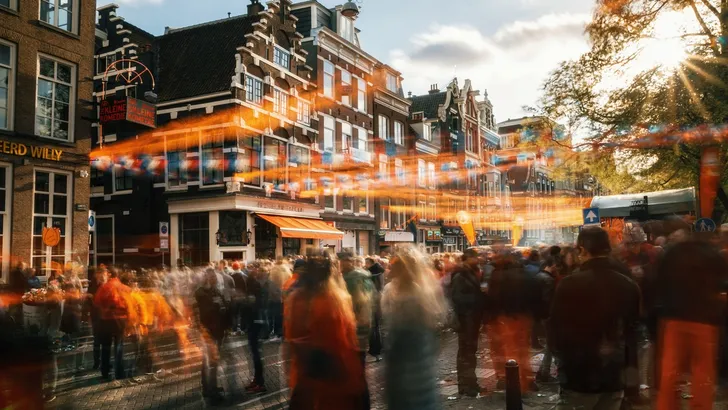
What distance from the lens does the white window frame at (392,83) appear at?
128ft

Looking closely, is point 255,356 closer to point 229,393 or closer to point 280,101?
point 229,393

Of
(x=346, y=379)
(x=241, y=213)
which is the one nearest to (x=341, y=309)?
(x=346, y=379)

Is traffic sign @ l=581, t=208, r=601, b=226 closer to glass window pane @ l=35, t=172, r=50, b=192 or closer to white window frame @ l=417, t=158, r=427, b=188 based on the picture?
glass window pane @ l=35, t=172, r=50, b=192

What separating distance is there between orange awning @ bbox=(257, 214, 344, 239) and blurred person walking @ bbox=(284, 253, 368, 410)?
20.2 meters

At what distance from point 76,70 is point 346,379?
53.6 feet

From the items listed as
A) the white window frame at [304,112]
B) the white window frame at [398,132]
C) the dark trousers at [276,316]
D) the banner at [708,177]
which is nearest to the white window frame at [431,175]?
the white window frame at [398,132]

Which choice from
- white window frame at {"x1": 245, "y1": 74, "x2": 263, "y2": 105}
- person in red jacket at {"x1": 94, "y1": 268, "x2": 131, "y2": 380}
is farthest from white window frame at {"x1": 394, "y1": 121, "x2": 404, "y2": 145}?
person in red jacket at {"x1": 94, "y1": 268, "x2": 131, "y2": 380}

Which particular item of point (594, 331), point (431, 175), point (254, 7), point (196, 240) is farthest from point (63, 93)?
point (431, 175)

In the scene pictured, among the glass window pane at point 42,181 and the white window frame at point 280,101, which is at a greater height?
the white window frame at point 280,101

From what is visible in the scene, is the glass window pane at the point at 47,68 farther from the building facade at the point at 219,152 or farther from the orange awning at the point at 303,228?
the orange awning at the point at 303,228

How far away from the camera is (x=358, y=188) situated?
111ft

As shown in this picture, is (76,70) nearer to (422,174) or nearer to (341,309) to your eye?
(341,309)

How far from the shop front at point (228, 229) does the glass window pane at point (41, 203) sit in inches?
318

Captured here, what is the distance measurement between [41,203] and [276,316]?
8.20 m
